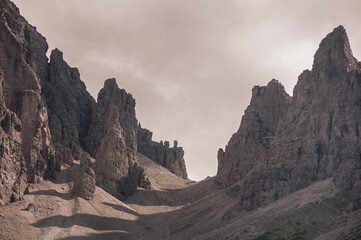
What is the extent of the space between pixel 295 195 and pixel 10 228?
2911 inches

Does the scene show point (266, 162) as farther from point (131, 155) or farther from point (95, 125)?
point (95, 125)

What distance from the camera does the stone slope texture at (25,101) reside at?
419 ft

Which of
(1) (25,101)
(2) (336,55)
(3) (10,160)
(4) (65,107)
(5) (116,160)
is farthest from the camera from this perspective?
(4) (65,107)

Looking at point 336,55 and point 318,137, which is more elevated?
point 336,55

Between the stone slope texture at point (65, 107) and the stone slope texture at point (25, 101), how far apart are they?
59.5ft

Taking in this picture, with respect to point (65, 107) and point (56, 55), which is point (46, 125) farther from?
point (56, 55)

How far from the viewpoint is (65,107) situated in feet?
573

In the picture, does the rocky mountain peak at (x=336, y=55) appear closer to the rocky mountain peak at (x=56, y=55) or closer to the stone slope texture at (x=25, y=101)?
the stone slope texture at (x=25, y=101)

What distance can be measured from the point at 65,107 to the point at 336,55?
105 metres

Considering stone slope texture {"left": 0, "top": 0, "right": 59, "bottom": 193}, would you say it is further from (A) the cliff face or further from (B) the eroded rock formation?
(B) the eroded rock formation

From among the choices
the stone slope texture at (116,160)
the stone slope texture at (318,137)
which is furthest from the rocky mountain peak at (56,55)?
the stone slope texture at (318,137)

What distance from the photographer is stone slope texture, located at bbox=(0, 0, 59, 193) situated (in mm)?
127625

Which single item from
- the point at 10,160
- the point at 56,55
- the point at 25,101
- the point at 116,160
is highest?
the point at 56,55

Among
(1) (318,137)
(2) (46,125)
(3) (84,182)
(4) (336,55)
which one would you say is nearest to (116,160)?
(2) (46,125)
